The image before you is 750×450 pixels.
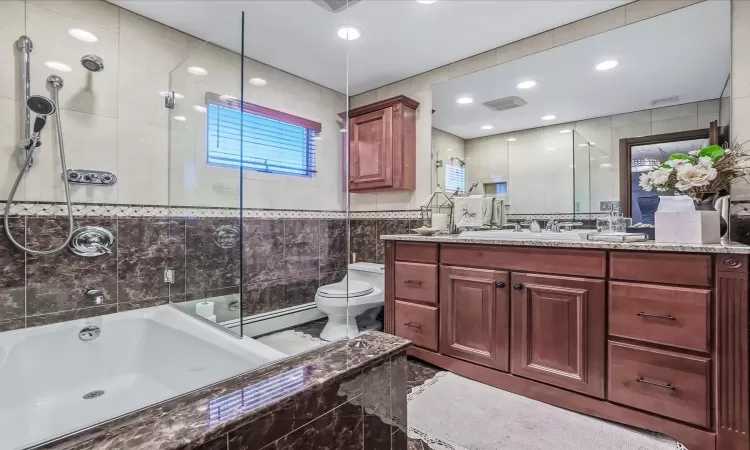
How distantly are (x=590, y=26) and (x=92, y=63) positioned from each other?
2.95 meters

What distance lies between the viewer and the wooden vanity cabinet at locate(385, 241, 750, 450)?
52.5 inches

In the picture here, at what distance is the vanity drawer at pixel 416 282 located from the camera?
86.1 inches

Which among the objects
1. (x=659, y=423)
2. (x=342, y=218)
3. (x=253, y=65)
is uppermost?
(x=253, y=65)

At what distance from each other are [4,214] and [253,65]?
4.79ft

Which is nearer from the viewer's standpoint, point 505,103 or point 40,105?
point 40,105

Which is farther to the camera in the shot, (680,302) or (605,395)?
(605,395)

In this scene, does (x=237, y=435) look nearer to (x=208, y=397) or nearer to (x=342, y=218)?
(x=208, y=397)

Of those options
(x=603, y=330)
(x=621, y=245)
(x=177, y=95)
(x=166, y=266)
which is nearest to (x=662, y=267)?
(x=621, y=245)

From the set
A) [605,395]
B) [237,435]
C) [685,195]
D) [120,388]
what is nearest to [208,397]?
[237,435]

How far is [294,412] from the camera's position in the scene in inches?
31.4

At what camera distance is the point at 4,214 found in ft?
5.44

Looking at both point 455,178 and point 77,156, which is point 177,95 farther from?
point 455,178

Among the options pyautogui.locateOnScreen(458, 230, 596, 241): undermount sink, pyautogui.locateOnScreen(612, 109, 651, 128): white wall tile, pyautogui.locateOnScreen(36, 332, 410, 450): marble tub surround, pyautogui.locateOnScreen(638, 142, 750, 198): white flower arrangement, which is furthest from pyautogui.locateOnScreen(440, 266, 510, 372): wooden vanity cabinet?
pyautogui.locateOnScreen(612, 109, 651, 128): white wall tile

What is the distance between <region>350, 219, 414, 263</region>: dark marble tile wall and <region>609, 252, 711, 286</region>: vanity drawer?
1610 mm
